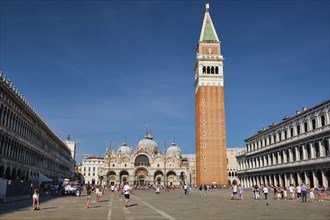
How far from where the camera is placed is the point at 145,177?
9888 centimetres

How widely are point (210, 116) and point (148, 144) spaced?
3904 centimetres

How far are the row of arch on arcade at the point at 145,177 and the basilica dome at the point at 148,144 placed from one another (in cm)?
670

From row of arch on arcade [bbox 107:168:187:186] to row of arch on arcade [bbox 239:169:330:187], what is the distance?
31619 mm

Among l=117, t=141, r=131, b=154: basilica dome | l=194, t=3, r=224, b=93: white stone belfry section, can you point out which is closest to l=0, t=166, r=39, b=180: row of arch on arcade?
l=194, t=3, r=224, b=93: white stone belfry section

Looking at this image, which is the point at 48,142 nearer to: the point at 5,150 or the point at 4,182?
the point at 5,150

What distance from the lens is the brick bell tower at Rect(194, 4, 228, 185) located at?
72625mm

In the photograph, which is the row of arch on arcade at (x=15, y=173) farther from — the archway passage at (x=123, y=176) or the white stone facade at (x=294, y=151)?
the archway passage at (x=123, y=176)

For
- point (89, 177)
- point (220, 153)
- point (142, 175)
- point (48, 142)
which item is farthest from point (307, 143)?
point (89, 177)

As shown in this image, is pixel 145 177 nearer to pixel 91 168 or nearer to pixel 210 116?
pixel 210 116

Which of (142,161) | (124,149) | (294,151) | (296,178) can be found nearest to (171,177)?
(142,161)

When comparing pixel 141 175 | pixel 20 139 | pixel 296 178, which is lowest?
pixel 296 178

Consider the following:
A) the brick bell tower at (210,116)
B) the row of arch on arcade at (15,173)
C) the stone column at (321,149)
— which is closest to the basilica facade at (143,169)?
the brick bell tower at (210,116)

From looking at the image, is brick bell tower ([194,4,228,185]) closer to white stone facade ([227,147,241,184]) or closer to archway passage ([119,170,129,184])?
white stone facade ([227,147,241,184])

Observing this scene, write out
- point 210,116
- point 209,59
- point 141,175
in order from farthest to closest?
point 141,175 → point 209,59 → point 210,116
